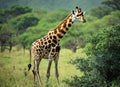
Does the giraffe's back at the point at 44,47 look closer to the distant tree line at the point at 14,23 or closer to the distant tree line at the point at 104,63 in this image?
the distant tree line at the point at 104,63

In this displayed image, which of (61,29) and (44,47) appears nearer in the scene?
(61,29)

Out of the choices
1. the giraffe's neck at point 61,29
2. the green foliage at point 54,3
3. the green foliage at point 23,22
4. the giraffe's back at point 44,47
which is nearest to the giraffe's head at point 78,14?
the giraffe's neck at point 61,29

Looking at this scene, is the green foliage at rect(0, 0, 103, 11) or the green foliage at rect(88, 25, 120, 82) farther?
the green foliage at rect(0, 0, 103, 11)

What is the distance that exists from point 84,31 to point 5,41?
10.8 metres

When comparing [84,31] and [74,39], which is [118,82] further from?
[84,31]

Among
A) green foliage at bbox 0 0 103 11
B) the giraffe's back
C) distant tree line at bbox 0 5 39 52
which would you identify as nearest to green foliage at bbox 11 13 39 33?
distant tree line at bbox 0 5 39 52

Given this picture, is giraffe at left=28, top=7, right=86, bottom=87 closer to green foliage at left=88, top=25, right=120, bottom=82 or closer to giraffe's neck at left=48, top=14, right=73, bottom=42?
giraffe's neck at left=48, top=14, right=73, bottom=42

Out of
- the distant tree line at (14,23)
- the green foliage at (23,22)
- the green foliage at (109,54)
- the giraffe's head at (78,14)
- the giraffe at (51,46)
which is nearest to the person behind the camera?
the giraffe's head at (78,14)

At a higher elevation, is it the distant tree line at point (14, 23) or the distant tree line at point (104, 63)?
the distant tree line at point (14, 23)

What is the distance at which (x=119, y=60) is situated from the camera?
9.81 meters

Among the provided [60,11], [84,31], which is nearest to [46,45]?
[84,31]

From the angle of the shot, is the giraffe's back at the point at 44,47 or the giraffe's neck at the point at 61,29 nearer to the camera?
the giraffe's neck at the point at 61,29

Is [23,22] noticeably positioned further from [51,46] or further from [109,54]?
[109,54]

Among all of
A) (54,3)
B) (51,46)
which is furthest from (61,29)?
(54,3)
